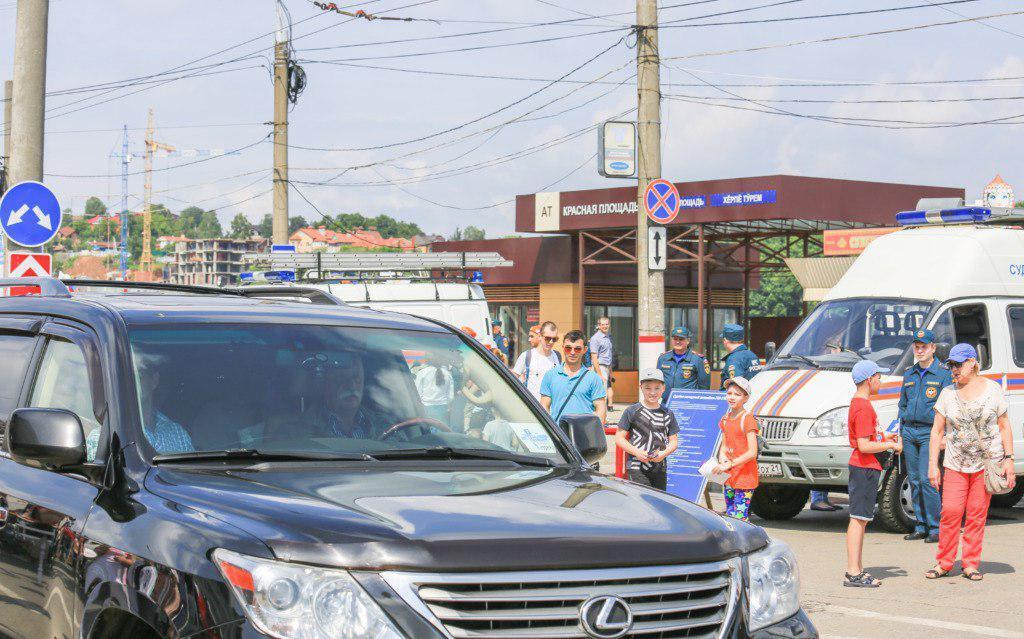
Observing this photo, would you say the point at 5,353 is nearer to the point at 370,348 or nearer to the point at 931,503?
the point at 370,348

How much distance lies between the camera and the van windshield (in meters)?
13.8

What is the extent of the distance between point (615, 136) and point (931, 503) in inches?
292

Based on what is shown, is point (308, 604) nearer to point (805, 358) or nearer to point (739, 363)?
point (805, 358)

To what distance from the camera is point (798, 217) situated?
30.2 metres

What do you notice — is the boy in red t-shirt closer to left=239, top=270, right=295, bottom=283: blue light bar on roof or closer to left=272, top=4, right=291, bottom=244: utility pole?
left=239, top=270, right=295, bottom=283: blue light bar on roof

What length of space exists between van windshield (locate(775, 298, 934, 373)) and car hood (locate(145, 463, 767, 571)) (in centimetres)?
975

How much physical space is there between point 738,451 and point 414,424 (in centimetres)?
665

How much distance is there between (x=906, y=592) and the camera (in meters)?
10.2

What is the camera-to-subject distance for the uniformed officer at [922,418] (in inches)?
499

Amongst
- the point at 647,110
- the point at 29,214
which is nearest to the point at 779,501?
the point at 647,110

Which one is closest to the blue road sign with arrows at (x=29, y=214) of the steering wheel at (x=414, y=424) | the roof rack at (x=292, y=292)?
the roof rack at (x=292, y=292)

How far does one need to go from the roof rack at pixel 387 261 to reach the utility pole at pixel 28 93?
6.76 metres

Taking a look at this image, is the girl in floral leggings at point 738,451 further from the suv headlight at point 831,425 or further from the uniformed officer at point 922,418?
the uniformed officer at point 922,418

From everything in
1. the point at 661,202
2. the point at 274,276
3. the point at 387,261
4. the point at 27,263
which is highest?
the point at 661,202
